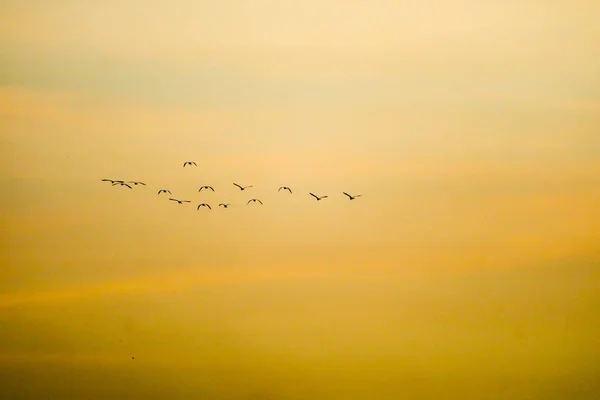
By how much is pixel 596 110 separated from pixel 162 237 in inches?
96.3

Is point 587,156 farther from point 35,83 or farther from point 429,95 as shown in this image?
point 35,83

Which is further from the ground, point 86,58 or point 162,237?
point 86,58

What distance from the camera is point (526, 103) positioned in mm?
4402

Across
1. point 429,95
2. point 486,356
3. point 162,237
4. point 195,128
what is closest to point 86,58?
point 195,128

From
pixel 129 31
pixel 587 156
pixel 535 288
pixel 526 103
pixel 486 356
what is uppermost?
A: pixel 129 31

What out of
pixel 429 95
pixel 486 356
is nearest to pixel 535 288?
pixel 486 356

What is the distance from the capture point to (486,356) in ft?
14.2

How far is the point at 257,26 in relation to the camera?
14.4 ft

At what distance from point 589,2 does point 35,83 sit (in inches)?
119

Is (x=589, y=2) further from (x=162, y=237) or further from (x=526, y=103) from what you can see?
(x=162, y=237)

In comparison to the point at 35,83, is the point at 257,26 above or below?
above

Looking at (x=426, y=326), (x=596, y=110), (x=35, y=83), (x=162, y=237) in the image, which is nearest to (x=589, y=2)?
(x=596, y=110)

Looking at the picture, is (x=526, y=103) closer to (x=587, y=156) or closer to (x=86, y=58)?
(x=587, y=156)

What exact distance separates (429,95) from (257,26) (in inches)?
39.5
